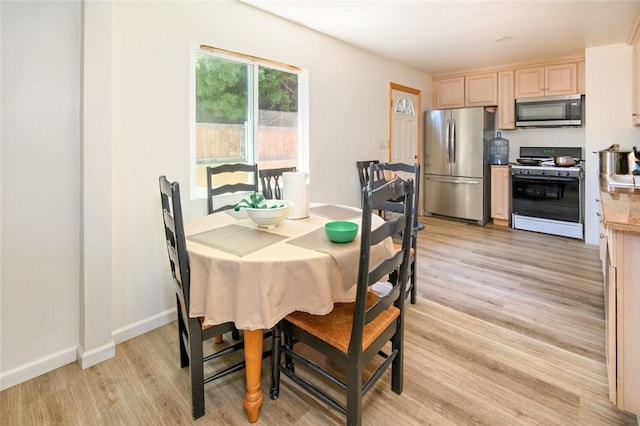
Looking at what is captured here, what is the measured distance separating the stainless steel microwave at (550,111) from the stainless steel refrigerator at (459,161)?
1.46ft

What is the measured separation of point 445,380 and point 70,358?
6.97ft

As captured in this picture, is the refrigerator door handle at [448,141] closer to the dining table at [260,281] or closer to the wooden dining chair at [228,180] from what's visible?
the wooden dining chair at [228,180]

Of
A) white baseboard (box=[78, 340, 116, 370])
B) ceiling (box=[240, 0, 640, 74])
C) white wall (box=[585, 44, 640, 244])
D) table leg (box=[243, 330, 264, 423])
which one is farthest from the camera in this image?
white wall (box=[585, 44, 640, 244])

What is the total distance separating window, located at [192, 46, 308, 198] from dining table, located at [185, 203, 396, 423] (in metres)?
1.32

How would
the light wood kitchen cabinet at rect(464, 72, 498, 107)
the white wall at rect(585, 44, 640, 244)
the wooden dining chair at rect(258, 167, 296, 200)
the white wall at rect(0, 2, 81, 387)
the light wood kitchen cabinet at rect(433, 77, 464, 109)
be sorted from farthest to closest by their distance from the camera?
the light wood kitchen cabinet at rect(433, 77, 464, 109)
the light wood kitchen cabinet at rect(464, 72, 498, 107)
the white wall at rect(585, 44, 640, 244)
the wooden dining chair at rect(258, 167, 296, 200)
the white wall at rect(0, 2, 81, 387)

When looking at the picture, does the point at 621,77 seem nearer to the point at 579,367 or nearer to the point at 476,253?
the point at 476,253

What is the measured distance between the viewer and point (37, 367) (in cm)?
187

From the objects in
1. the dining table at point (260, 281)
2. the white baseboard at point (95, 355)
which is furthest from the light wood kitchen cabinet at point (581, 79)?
the white baseboard at point (95, 355)

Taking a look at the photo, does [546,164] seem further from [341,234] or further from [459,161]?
[341,234]

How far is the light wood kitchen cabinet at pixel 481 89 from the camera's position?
5.20 metres

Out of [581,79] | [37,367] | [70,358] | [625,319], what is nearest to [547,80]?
[581,79]

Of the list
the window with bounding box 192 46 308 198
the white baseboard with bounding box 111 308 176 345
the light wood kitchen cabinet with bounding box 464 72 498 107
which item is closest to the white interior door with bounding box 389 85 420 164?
the light wood kitchen cabinet with bounding box 464 72 498 107

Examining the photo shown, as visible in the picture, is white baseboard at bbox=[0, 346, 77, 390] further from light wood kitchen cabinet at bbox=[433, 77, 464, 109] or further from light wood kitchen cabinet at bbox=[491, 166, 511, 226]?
light wood kitchen cabinet at bbox=[433, 77, 464, 109]

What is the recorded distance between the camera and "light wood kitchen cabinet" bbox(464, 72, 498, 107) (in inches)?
205
